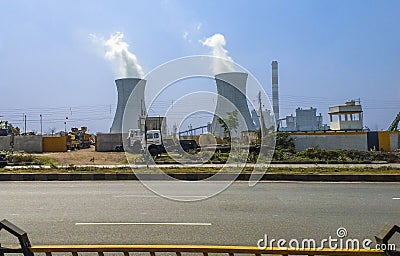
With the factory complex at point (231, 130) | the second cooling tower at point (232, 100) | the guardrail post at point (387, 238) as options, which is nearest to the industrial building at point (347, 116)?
the factory complex at point (231, 130)

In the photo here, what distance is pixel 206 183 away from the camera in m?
12.7

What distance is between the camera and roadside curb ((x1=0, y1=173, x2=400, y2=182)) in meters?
13.2

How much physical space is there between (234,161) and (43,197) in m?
10.3

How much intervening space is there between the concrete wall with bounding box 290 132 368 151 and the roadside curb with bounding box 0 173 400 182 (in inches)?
604

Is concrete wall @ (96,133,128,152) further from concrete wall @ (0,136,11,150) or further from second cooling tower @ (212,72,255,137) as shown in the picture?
second cooling tower @ (212,72,255,137)

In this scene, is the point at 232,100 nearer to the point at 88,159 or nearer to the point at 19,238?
the point at 88,159

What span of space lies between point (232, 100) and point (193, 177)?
16.8 ft

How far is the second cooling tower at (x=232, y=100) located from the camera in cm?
1523

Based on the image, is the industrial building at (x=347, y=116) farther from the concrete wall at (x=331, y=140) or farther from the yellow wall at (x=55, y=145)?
the yellow wall at (x=55, y=145)

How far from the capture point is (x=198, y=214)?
7.71 m

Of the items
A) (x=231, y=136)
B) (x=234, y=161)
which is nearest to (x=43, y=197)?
(x=234, y=161)

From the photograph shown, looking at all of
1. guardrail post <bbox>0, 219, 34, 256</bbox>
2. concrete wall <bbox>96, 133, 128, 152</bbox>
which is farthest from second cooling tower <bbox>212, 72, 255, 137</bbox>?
concrete wall <bbox>96, 133, 128, 152</bbox>

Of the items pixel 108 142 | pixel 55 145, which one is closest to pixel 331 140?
pixel 108 142

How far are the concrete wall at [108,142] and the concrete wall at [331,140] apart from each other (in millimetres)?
15187
